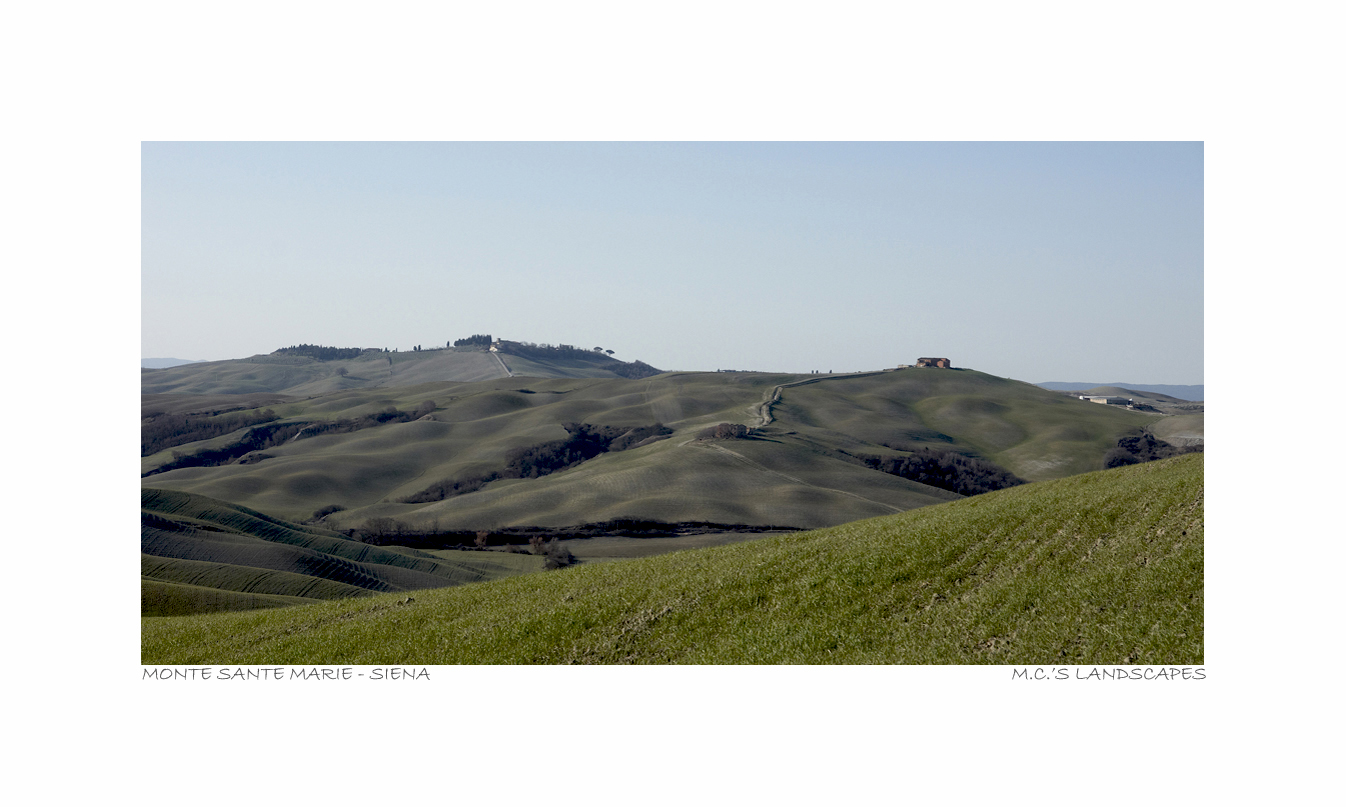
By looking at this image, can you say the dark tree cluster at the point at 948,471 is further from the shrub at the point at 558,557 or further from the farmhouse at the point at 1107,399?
the shrub at the point at 558,557

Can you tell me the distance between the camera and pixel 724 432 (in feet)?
472

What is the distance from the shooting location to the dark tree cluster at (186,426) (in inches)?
5837

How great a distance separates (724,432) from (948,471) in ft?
123

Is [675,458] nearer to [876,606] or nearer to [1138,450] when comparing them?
[1138,450]

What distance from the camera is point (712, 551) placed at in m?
27.2

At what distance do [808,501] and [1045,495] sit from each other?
8541cm

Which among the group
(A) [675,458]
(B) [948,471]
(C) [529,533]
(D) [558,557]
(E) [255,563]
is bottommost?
(C) [529,533]

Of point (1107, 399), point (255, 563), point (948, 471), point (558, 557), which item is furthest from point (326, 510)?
point (1107, 399)

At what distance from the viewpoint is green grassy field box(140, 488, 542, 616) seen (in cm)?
3934

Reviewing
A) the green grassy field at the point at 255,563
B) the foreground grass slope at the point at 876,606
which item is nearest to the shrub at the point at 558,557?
the green grassy field at the point at 255,563

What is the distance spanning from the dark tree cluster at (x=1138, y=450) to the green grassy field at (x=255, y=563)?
328 feet

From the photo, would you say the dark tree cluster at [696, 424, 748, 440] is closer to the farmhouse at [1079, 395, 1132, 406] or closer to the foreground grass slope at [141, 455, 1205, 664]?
the farmhouse at [1079, 395, 1132, 406]
